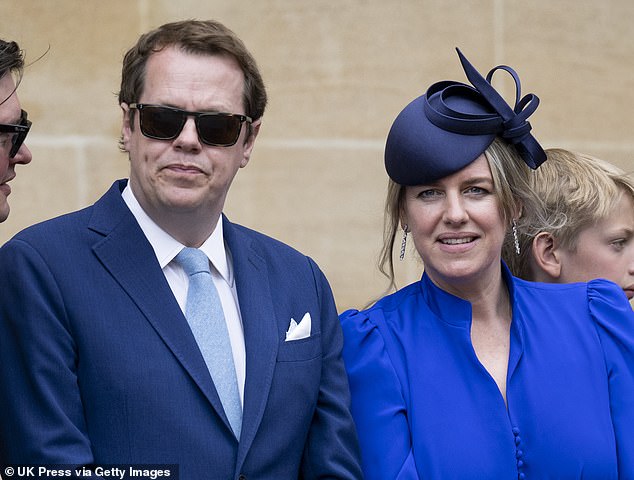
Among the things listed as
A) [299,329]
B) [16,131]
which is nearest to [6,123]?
[16,131]

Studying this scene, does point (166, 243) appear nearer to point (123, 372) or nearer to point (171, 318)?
point (171, 318)

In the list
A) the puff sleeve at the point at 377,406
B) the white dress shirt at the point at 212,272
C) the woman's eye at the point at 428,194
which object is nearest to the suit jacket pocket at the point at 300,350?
the white dress shirt at the point at 212,272

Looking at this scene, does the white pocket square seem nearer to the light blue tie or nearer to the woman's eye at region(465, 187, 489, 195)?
the light blue tie

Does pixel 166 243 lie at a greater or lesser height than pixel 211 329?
greater

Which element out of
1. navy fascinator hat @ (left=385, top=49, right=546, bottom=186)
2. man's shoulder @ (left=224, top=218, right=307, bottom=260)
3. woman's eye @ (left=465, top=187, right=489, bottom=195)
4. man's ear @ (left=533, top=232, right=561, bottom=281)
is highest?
navy fascinator hat @ (left=385, top=49, right=546, bottom=186)

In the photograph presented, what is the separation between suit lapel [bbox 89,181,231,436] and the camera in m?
3.21

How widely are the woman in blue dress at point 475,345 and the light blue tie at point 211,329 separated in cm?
51

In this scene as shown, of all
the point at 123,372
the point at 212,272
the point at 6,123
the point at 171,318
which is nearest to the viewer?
the point at 123,372

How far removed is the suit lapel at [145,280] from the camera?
126 inches

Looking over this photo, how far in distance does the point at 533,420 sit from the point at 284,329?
78 centimetres

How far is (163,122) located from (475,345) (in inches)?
46.3

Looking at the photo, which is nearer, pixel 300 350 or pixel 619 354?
pixel 300 350

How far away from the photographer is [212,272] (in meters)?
3.49

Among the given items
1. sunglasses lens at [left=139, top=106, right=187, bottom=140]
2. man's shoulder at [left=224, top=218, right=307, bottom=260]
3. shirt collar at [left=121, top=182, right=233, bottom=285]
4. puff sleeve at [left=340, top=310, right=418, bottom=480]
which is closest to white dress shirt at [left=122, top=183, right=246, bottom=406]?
shirt collar at [left=121, top=182, right=233, bottom=285]
